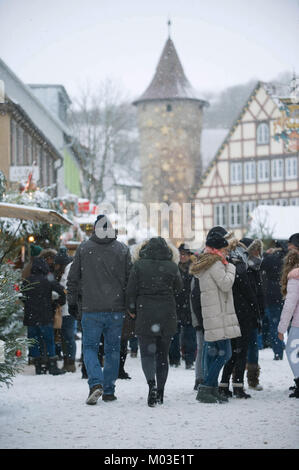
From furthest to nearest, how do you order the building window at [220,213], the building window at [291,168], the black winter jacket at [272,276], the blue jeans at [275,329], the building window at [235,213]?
the building window at [220,213] → the building window at [235,213] → the building window at [291,168] → the black winter jacket at [272,276] → the blue jeans at [275,329]

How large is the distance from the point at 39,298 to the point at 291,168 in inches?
1495

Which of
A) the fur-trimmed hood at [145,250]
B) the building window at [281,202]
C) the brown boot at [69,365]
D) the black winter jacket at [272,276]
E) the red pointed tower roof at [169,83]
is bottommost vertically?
the brown boot at [69,365]

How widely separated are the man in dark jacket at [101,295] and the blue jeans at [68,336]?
3.22 m

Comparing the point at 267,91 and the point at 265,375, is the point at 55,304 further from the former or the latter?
the point at 267,91

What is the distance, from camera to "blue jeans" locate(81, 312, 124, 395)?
8.55 m

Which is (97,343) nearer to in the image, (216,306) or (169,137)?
(216,306)

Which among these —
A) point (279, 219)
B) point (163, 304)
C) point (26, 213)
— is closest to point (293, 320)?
point (163, 304)

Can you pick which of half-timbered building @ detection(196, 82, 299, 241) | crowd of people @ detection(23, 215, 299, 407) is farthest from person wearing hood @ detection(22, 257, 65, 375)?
half-timbered building @ detection(196, 82, 299, 241)

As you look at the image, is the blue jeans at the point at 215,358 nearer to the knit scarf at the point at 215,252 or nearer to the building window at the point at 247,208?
the knit scarf at the point at 215,252

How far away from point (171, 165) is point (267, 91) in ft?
51.9

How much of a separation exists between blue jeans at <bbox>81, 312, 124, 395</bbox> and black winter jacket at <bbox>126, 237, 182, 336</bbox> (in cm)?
22

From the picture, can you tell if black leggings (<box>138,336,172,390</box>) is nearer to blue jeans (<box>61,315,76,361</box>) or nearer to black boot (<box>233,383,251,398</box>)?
→ black boot (<box>233,383,251,398</box>)

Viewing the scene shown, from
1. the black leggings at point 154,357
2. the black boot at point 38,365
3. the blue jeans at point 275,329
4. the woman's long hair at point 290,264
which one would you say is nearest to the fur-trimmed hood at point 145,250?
the black leggings at point 154,357

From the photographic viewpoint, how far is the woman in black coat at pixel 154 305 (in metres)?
8.56
